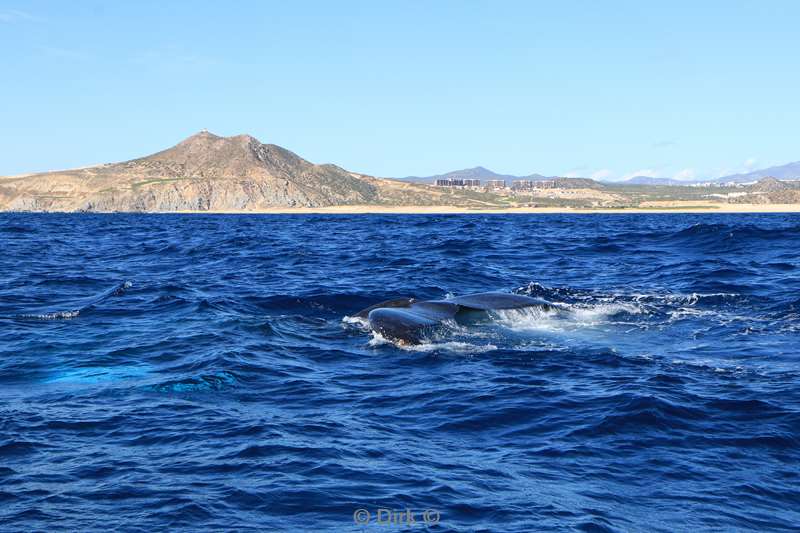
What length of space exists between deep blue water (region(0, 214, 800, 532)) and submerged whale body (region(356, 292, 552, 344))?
0.41 meters

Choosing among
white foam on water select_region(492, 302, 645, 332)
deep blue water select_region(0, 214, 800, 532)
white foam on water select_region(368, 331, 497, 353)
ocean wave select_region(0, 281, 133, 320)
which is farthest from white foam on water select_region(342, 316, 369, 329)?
ocean wave select_region(0, 281, 133, 320)

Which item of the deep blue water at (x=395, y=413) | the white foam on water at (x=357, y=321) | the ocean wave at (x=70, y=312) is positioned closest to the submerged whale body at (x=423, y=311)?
the white foam on water at (x=357, y=321)

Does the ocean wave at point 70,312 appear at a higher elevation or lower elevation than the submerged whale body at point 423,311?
lower

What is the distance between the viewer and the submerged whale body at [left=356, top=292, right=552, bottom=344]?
53.5 feet

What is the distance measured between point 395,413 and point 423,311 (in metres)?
6.59

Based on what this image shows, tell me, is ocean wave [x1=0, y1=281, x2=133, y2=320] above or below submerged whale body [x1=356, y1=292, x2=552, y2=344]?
below

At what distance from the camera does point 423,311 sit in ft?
57.7

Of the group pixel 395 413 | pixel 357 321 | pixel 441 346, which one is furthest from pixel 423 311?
pixel 395 413

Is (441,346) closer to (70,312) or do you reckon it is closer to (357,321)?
(357,321)

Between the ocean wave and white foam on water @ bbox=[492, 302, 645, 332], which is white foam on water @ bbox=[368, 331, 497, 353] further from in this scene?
the ocean wave

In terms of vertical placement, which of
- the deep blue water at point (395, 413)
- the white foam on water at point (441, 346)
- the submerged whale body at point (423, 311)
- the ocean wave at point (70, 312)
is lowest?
the deep blue water at point (395, 413)

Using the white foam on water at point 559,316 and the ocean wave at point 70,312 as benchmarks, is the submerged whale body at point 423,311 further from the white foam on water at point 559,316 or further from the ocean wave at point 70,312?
the ocean wave at point 70,312

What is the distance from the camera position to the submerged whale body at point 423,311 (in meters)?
16.3

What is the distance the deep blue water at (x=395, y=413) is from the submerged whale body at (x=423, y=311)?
0.41 meters
